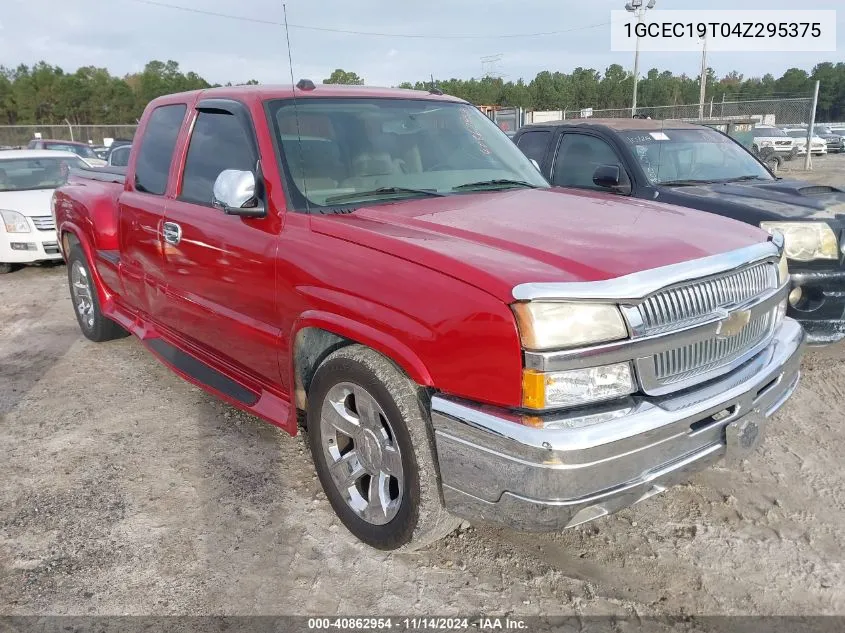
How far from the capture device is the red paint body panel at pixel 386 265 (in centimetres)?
230

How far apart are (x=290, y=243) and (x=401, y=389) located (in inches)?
36.1

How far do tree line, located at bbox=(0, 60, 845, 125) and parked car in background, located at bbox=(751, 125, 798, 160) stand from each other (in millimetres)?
37689

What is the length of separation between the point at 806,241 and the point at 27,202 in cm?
906

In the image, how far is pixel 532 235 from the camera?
266 cm

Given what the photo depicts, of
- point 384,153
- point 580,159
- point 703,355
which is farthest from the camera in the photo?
point 580,159

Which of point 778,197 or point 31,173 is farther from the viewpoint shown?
point 31,173

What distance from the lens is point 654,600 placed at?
8.41ft

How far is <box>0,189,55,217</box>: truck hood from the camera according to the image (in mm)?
8875

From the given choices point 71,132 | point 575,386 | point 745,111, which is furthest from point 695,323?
point 71,132

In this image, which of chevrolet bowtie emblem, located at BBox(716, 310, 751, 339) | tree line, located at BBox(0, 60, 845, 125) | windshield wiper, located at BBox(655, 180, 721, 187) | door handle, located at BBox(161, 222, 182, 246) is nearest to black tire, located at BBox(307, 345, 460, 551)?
chevrolet bowtie emblem, located at BBox(716, 310, 751, 339)

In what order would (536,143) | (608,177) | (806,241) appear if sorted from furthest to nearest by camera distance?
(536,143)
(608,177)
(806,241)

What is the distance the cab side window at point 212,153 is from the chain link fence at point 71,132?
4014cm

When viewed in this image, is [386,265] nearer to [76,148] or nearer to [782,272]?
[782,272]

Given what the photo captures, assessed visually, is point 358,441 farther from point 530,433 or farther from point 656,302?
point 656,302
